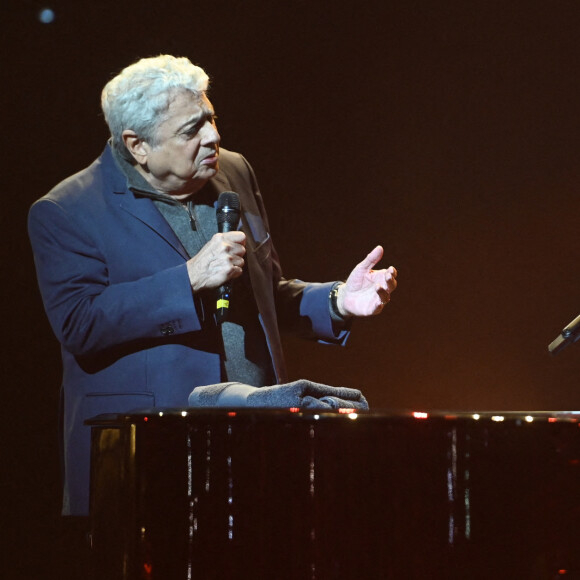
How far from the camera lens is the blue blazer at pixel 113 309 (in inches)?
66.7

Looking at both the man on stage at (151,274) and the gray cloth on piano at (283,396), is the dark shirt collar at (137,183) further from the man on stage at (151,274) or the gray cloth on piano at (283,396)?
the gray cloth on piano at (283,396)

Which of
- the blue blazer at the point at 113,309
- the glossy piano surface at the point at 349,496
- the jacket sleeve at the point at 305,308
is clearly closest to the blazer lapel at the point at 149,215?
the blue blazer at the point at 113,309

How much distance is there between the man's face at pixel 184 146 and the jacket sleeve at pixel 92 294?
25 centimetres

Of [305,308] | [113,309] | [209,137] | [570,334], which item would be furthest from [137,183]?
[570,334]

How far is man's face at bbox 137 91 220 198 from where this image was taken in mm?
1824

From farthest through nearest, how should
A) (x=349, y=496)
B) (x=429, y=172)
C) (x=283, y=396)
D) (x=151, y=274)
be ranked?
(x=429, y=172) → (x=151, y=274) → (x=283, y=396) → (x=349, y=496)

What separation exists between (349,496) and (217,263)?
767 mm

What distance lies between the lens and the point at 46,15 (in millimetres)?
2627

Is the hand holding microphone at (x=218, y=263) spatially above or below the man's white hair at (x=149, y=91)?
below

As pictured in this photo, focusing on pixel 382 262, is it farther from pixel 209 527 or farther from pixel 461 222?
pixel 209 527

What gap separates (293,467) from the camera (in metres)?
1.01

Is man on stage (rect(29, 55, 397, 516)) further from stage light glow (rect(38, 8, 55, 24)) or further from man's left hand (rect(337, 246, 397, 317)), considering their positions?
stage light glow (rect(38, 8, 55, 24))

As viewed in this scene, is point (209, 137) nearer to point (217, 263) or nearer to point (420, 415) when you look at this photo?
point (217, 263)

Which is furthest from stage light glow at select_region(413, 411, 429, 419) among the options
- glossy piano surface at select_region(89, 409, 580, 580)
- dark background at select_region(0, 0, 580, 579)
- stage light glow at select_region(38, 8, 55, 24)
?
stage light glow at select_region(38, 8, 55, 24)
